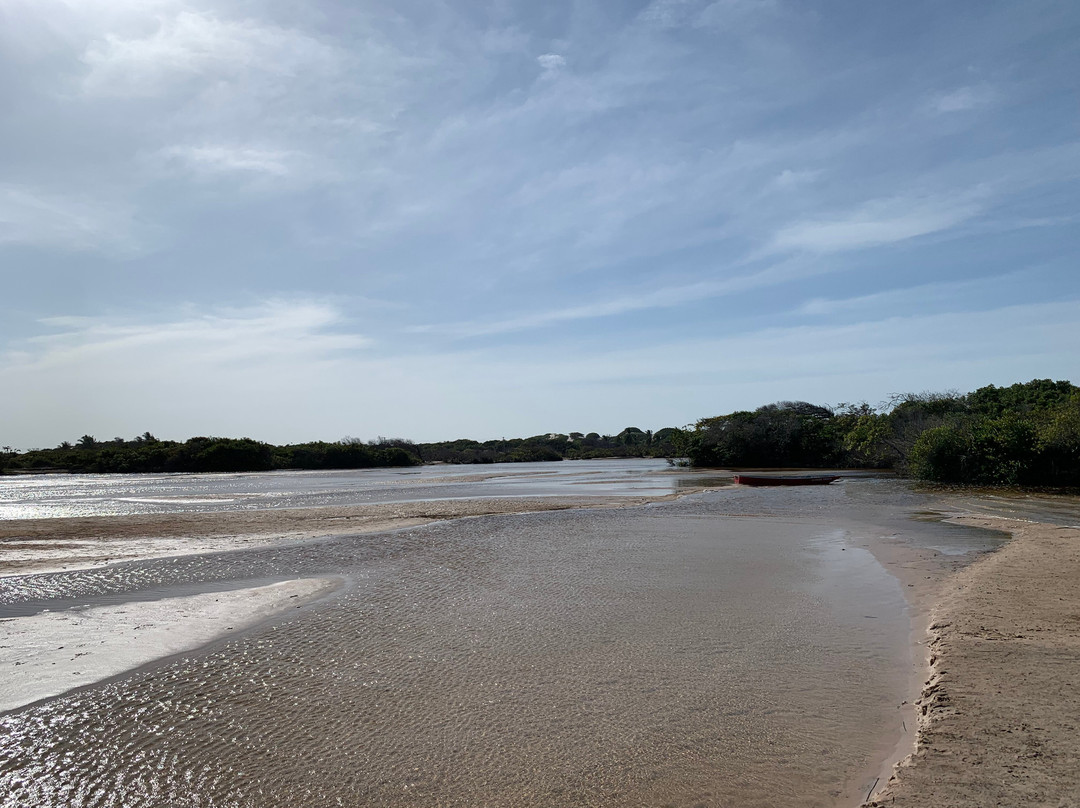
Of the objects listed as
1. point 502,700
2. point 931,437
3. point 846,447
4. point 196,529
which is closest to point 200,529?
point 196,529

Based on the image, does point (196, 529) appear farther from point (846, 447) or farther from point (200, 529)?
point (846, 447)

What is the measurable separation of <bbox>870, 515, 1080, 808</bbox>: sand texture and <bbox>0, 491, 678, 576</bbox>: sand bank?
12171 mm

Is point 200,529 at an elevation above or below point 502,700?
above

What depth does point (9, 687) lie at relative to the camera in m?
5.73

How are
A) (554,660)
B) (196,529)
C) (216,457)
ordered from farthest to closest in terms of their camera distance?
(216,457) < (196,529) < (554,660)

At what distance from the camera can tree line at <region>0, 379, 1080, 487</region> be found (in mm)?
27688

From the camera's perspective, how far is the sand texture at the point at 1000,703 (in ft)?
11.7

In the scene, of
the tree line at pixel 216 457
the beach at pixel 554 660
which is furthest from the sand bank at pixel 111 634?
the tree line at pixel 216 457

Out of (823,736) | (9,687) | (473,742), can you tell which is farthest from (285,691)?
(823,736)

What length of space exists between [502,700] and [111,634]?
15.3ft

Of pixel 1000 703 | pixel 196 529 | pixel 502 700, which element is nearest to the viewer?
pixel 1000 703

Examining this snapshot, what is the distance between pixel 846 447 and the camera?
5212 centimetres

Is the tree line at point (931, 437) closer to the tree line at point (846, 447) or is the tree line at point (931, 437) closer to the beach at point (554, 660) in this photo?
the tree line at point (846, 447)

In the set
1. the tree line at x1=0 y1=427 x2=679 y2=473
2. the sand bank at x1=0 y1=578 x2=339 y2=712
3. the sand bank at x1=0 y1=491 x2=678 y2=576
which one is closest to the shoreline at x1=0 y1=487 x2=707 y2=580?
the sand bank at x1=0 y1=491 x2=678 y2=576
